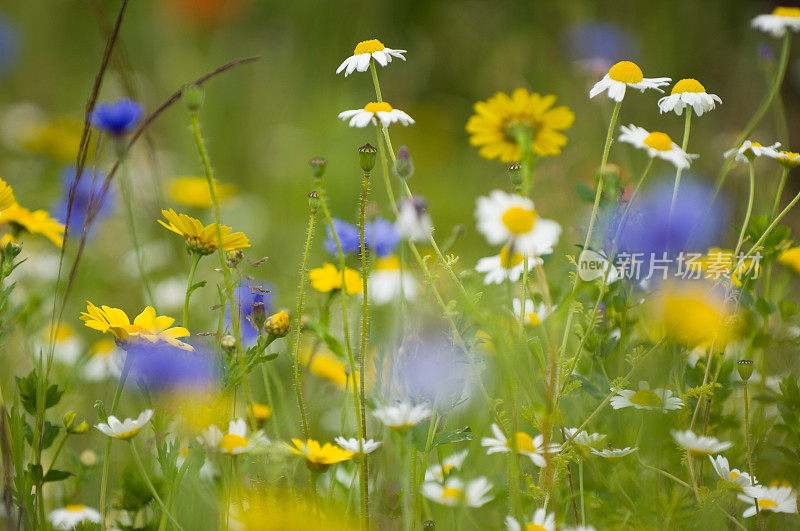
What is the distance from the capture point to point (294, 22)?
300 centimetres

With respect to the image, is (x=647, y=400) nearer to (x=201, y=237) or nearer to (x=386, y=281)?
(x=201, y=237)

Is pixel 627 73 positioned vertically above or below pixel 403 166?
above

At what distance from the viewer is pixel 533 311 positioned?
80cm

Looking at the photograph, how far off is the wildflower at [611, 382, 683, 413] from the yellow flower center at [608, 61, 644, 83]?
280mm

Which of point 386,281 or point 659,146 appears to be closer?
point 659,146

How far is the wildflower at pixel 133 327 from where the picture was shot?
0.65m

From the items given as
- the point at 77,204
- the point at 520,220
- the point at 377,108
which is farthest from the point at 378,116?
the point at 77,204

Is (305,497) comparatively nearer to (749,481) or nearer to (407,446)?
(407,446)

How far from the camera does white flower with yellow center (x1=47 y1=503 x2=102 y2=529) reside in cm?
73

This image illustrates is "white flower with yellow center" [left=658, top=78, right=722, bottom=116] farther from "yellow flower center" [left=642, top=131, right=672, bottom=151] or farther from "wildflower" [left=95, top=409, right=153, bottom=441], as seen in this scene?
"wildflower" [left=95, top=409, right=153, bottom=441]

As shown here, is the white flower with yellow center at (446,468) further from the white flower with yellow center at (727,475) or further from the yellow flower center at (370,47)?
the yellow flower center at (370,47)

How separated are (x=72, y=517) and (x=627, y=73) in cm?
65

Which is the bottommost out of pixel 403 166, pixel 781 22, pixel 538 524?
pixel 538 524

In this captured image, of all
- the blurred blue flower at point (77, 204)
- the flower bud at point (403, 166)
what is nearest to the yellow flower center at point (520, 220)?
the flower bud at point (403, 166)
